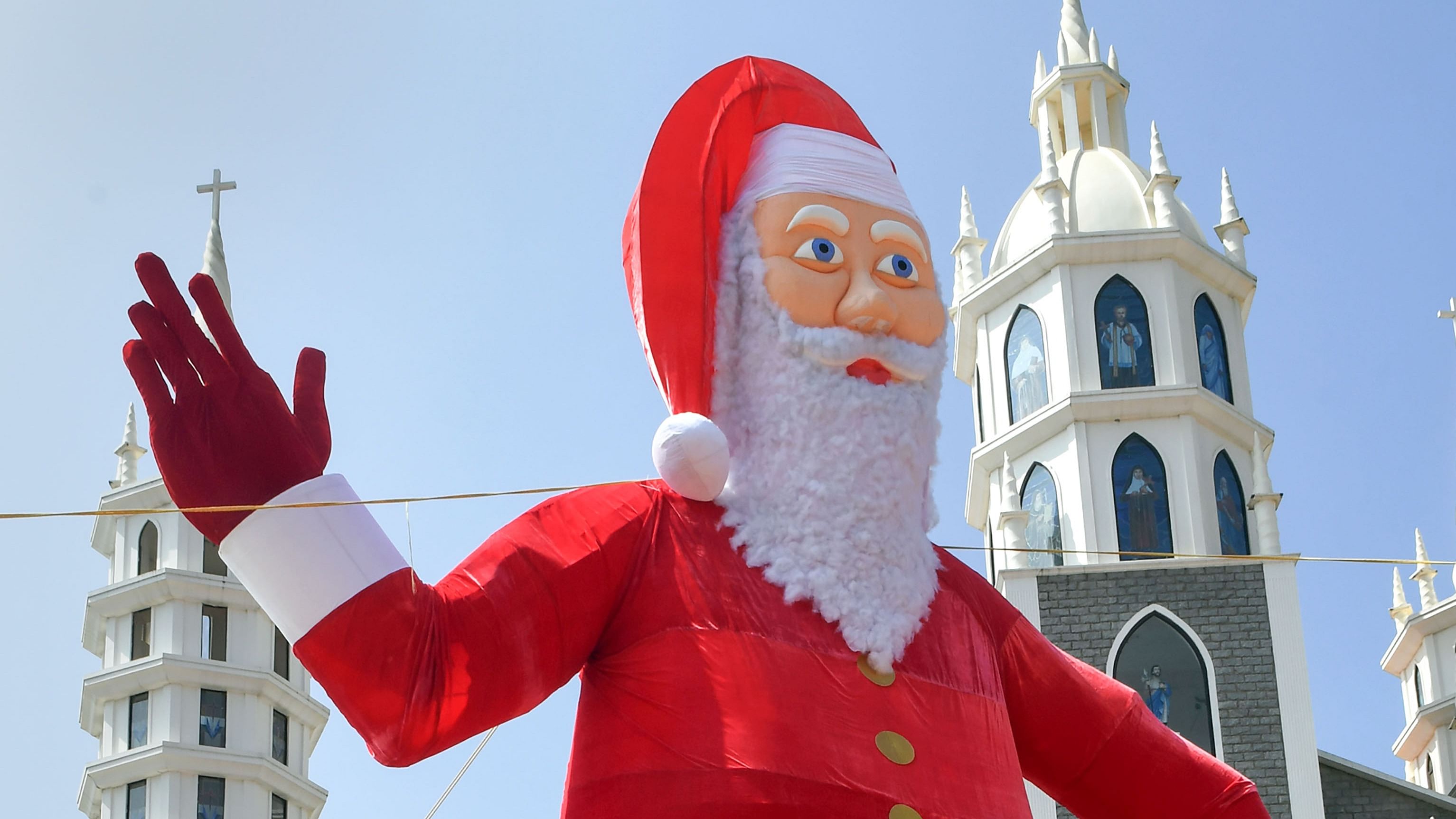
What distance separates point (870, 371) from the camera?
19.3 feet

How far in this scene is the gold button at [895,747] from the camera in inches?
210

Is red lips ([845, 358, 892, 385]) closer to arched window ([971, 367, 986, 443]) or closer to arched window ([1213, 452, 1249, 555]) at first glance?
arched window ([1213, 452, 1249, 555])

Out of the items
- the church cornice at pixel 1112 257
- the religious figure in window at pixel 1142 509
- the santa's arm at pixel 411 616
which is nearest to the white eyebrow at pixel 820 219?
the santa's arm at pixel 411 616

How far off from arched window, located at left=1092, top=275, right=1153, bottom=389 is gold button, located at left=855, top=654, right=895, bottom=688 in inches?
530

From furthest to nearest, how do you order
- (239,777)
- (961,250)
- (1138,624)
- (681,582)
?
1. (961,250)
2. (239,777)
3. (1138,624)
4. (681,582)

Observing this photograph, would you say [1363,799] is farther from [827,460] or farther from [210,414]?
[210,414]

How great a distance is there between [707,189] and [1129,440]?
42.5 feet

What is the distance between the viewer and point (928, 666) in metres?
5.65

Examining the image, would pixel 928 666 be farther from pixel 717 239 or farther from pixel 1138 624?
pixel 1138 624

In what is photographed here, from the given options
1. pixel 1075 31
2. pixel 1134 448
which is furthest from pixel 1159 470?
pixel 1075 31

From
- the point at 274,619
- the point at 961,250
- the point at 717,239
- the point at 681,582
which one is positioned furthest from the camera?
the point at 961,250

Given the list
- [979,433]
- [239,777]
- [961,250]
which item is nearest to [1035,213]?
[961,250]

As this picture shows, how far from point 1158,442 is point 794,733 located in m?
13.7

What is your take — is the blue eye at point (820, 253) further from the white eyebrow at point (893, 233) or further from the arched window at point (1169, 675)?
the arched window at point (1169, 675)
